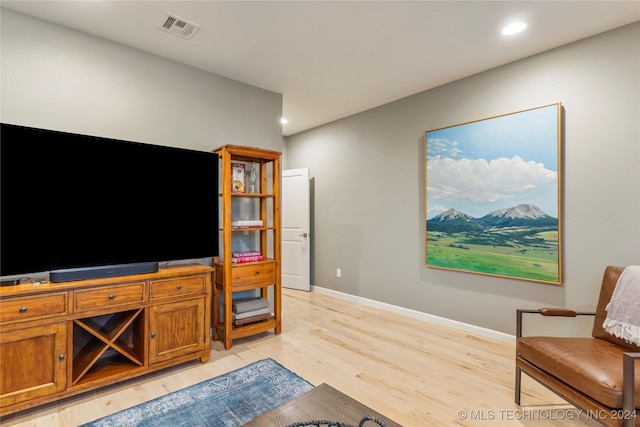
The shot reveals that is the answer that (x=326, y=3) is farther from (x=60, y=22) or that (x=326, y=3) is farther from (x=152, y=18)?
(x=60, y=22)

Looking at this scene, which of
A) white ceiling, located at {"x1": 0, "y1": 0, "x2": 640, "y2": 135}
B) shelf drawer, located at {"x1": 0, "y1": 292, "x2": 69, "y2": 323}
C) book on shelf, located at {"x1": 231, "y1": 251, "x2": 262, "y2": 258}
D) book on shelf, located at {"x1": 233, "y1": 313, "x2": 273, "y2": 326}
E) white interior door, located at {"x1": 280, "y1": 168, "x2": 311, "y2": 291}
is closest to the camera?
shelf drawer, located at {"x1": 0, "y1": 292, "x2": 69, "y2": 323}

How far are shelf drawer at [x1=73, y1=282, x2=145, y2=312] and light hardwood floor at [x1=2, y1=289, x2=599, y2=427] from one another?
24.5 inches

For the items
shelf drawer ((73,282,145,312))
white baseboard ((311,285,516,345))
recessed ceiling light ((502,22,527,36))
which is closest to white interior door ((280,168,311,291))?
white baseboard ((311,285,516,345))

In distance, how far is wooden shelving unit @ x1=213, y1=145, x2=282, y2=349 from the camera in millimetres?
2855

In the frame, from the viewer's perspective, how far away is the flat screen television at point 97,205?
6.60 ft

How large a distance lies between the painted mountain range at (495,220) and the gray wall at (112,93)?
2.26m

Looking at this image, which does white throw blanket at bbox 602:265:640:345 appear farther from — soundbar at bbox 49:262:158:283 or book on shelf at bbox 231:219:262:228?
soundbar at bbox 49:262:158:283

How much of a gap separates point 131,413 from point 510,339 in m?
3.17

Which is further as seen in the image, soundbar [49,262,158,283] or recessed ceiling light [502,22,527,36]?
recessed ceiling light [502,22,527,36]

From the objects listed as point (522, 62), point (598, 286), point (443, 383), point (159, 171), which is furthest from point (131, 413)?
point (522, 62)

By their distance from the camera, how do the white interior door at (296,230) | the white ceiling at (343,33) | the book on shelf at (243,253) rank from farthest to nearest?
the white interior door at (296,230)
the book on shelf at (243,253)
the white ceiling at (343,33)

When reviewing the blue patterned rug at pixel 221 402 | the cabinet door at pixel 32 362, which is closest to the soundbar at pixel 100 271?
the cabinet door at pixel 32 362

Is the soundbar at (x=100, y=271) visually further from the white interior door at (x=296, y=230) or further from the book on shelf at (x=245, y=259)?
the white interior door at (x=296, y=230)

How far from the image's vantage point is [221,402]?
206 cm
